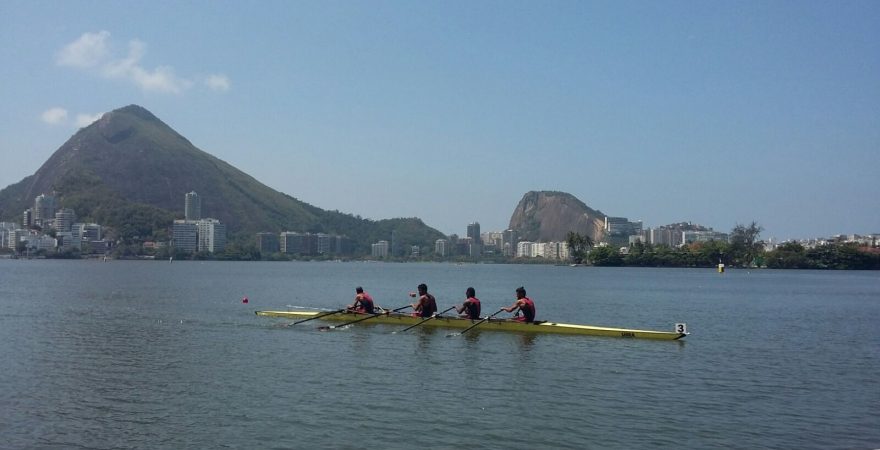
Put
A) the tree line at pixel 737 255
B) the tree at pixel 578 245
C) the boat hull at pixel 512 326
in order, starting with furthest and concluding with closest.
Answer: the tree at pixel 578 245 → the tree line at pixel 737 255 → the boat hull at pixel 512 326

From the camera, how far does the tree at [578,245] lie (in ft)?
618

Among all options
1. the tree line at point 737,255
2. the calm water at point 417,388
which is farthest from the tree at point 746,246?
the calm water at point 417,388

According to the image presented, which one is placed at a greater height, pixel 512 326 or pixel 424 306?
pixel 424 306

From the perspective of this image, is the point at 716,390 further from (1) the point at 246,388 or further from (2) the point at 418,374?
(1) the point at 246,388

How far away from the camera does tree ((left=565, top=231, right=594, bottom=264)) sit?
188500 millimetres

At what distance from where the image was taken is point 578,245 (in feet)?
624

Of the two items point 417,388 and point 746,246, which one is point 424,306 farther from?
point 746,246

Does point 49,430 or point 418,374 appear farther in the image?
point 418,374

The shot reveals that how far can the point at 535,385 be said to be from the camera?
17594mm

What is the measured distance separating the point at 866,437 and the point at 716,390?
4.15m

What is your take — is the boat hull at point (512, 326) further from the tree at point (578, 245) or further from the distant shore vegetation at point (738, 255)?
the tree at point (578, 245)

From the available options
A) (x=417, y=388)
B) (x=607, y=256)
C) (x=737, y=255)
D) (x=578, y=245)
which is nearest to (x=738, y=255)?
(x=737, y=255)

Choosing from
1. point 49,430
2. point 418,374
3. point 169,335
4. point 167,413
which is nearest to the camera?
point 49,430

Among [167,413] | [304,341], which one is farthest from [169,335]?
[167,413]
